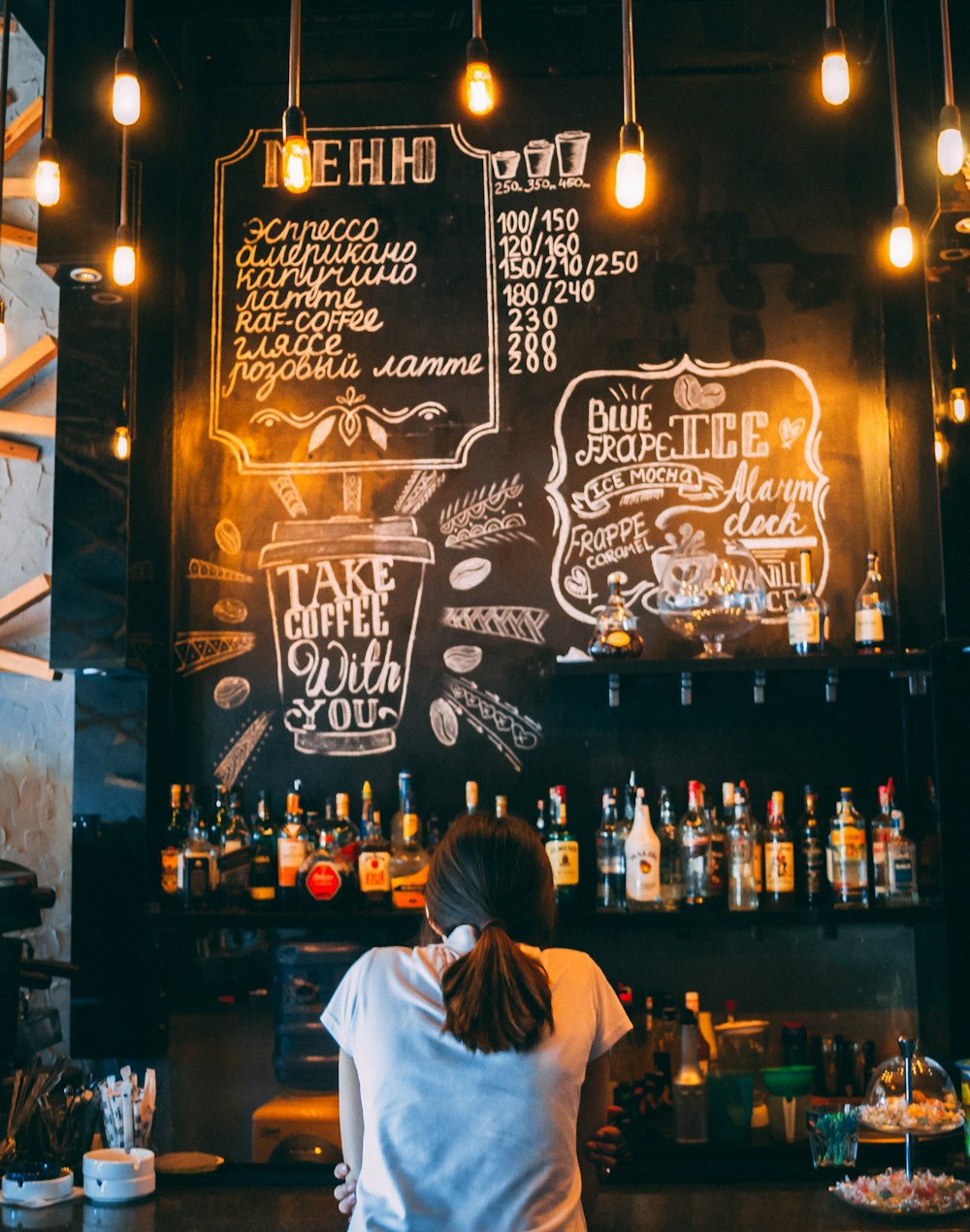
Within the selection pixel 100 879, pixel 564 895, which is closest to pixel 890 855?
pixel 564 895

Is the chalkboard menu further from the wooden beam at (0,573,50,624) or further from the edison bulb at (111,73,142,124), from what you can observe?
the edison bulb at (111,73,142,124)

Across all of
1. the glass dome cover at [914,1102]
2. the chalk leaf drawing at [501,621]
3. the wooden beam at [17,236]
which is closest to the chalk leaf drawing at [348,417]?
the chalk leaf drawing at [501,621]

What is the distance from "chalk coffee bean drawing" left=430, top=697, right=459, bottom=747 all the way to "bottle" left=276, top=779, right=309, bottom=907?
0.49 meters

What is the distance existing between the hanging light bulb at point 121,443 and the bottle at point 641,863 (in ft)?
5.99

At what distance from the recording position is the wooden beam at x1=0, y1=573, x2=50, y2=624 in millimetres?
3938

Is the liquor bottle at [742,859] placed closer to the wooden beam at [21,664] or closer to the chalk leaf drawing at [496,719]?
the chalk leaf drawing at [496,719]

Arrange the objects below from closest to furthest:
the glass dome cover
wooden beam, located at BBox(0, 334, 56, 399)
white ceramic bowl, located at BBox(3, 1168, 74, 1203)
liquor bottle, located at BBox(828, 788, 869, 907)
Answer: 1. the glass dome cover
2. white ceramic bowl, located at BBox(3, 1168, 74, 1203)
3. liquor bottle, located at BBox(828, 788, 869, 907)
4. wooden beam, located at BBox(0, 334, 56, 399)

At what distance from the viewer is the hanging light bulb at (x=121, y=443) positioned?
12.0 feet

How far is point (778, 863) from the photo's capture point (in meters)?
3.54

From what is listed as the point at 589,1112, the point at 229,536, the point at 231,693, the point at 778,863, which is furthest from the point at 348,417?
the point at 589,1112

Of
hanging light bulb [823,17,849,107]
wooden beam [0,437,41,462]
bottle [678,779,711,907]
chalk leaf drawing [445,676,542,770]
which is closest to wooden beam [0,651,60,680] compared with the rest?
wooden beam [0,437,41,462]

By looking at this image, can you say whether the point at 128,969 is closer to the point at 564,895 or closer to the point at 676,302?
the point at 564,895

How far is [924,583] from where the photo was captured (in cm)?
357

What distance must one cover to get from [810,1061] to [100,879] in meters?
2.17
